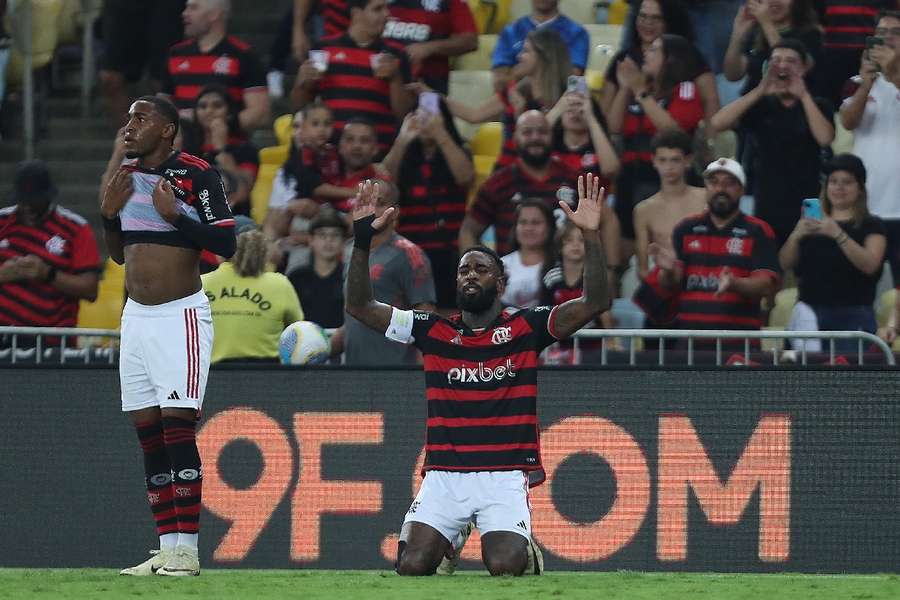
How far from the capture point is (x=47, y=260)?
11727mm

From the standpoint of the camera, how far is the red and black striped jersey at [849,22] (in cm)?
1325

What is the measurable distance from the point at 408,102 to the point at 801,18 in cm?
276

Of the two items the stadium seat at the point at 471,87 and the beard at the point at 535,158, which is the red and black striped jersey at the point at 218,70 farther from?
the beard at the point at 535,158

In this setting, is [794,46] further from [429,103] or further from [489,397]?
[489,397]

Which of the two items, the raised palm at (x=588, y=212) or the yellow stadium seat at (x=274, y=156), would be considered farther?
the yellow stadium seat at (x=274, y=156)

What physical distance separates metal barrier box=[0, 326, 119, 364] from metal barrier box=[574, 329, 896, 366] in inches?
102

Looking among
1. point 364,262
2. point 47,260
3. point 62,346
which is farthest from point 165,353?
point 47,260

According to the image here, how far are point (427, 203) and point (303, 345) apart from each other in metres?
2.45

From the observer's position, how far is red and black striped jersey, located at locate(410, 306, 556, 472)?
29.4ft

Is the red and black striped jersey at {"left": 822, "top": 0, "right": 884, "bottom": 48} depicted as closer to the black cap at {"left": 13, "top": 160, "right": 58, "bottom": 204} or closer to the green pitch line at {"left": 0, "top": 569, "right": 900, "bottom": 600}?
the green pitch line at {"left": 0, "top": 569, "right": 900, "bottom": 600}

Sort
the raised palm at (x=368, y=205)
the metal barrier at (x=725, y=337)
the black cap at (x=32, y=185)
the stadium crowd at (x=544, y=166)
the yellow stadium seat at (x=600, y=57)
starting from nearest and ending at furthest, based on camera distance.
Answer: the raised palm at (x=368, y=205) < the metal barrier at (x=725, y=337) < the stadium crowd at (x=544, y=166) < the black cap at (x=32, y=185) < the yellow stadium seat at (x=600, y=57)

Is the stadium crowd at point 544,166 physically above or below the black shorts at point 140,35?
below

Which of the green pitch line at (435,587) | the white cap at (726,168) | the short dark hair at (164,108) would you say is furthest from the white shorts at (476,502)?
the white cap at (726,168)

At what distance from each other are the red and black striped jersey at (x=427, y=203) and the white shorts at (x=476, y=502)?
12.5ft
